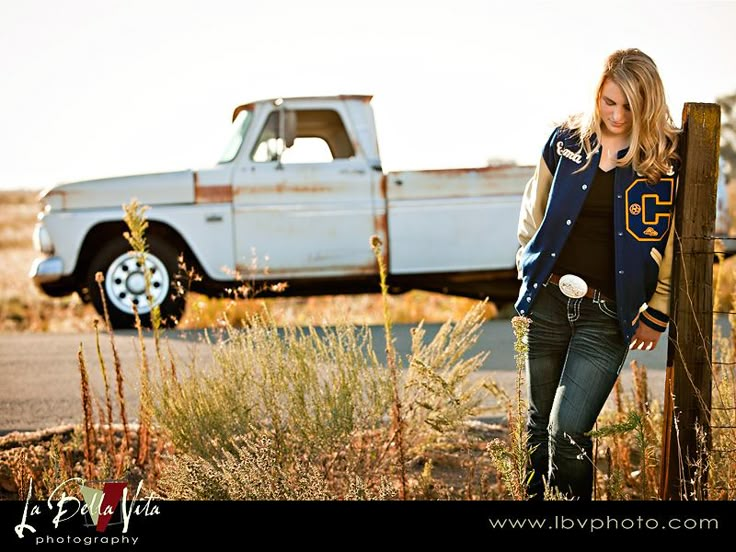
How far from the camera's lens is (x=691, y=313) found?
366cm

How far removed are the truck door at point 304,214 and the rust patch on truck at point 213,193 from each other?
0.07 meters

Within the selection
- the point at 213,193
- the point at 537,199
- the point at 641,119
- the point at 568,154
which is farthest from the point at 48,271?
the point at 641,119

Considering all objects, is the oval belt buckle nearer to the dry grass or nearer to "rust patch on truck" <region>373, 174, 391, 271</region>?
the dry grass

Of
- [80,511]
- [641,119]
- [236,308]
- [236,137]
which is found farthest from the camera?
[236,308]

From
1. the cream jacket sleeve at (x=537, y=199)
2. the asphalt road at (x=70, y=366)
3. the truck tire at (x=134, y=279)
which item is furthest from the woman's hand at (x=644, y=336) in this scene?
the truck tire at (x=134, y=279)

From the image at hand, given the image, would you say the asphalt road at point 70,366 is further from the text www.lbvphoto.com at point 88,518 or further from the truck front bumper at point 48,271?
the text www.lbvphoto.com at point 88,518

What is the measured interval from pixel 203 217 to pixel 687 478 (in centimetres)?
649

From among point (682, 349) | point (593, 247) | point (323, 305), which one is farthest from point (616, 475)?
point (323, 305)

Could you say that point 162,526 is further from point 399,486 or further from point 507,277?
point 507,277

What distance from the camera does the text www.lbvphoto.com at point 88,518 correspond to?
11.7 feet

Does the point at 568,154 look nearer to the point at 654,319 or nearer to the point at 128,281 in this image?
the point at 654,319

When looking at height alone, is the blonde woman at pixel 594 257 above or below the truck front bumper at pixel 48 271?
above

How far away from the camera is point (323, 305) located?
46.3ft

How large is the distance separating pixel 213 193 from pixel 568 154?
631 cm
